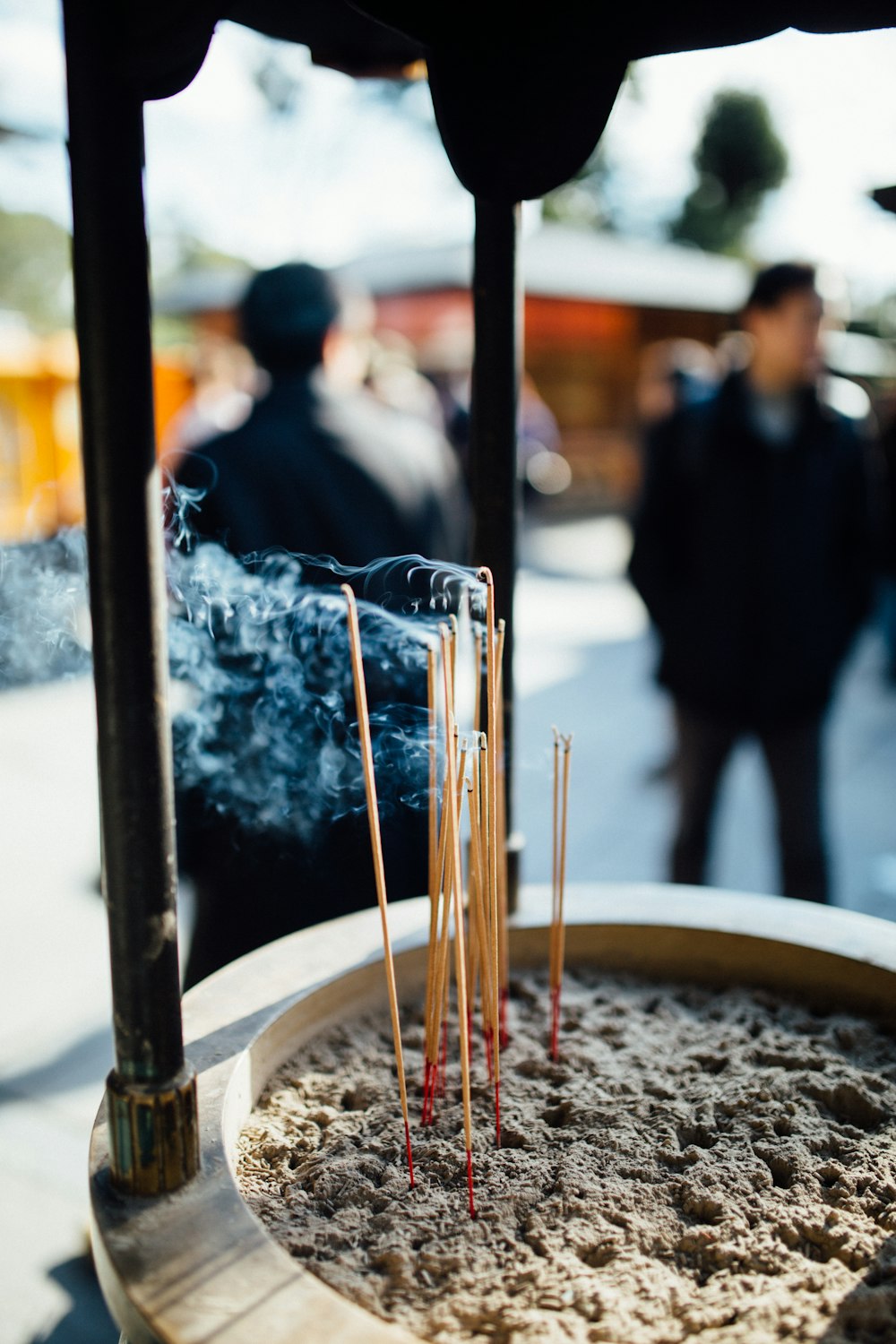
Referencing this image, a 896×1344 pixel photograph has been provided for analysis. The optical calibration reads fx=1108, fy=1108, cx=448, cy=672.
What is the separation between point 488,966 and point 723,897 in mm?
658

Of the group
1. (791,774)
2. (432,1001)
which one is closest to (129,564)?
(432,1001)

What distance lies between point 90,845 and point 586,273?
43.9 feet

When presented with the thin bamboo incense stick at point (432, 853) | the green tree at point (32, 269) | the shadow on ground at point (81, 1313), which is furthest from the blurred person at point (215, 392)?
the green tree at point (32, 269)

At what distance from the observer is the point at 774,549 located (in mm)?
2820

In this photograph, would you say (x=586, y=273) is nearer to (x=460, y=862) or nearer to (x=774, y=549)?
(x=774, y=549)

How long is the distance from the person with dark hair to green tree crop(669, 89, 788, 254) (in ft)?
141

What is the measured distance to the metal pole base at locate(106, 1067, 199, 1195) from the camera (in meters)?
1.02

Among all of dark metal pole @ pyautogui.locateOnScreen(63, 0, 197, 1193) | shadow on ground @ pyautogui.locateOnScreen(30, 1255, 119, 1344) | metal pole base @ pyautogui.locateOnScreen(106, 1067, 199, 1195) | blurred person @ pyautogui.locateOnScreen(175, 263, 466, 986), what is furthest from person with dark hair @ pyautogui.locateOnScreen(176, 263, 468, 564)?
shadow on ground @ pyautogui.locateOnScreen(30, 1255, 119, 1344)

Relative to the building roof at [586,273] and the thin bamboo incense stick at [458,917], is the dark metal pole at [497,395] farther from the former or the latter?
the building roof at [586,273]

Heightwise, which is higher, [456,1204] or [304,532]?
[304,532]

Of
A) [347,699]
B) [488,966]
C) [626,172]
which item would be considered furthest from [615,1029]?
[626,172]

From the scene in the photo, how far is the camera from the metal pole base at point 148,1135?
1016mm

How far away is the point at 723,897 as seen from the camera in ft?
5.88

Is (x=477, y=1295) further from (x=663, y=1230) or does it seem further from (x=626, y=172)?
(x=626, y=172)
